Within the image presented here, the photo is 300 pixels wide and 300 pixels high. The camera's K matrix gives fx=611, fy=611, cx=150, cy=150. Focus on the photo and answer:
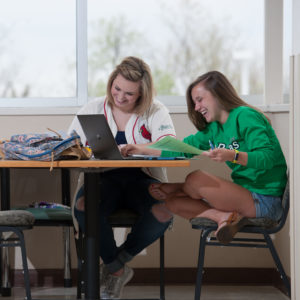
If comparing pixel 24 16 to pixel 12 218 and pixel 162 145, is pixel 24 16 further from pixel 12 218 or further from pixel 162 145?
pixel 162 145

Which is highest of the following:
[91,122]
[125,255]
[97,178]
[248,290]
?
[91,122]

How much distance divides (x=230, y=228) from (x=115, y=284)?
24.4 inches

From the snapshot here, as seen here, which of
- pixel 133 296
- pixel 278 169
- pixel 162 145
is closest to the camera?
pixel 162 145

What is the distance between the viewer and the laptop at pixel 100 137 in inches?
92.3

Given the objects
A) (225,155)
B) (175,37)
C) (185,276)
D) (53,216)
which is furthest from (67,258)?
(175,37)

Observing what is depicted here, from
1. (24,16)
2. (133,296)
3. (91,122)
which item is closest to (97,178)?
(91,122)

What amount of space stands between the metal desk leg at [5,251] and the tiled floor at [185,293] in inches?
2.5

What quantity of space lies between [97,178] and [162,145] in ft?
1.03

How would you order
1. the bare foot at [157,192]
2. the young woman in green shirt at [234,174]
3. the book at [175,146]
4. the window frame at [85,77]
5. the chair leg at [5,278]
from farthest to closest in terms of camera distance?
1. the window frame at [85,77]
2. the chair leg at [5,278]
3. the bare foot at [157,192]
4. the young woman in green shirt at [234,174]
5. the book at [175,146]

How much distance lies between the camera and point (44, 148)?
2.23 m

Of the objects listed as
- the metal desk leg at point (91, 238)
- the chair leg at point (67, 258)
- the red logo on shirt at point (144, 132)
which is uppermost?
the red logo on shirt at point (144, 132)

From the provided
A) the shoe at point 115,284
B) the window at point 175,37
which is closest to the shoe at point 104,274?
the shoe at point 115,284

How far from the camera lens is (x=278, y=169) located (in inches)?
106

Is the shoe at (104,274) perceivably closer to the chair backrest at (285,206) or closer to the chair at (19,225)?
the chair at (19,225)
